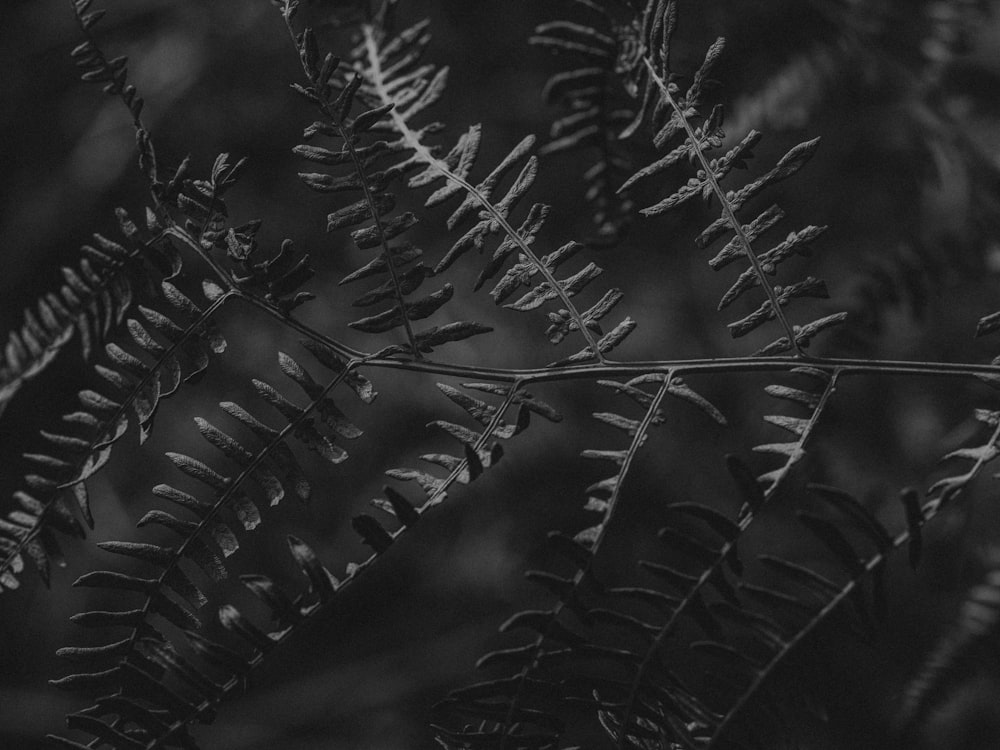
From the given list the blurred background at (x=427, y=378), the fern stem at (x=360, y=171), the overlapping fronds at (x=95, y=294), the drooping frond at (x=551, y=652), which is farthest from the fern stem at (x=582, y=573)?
the blurred background at (x=427, y=378)

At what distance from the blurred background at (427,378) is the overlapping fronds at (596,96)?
1.06 ft

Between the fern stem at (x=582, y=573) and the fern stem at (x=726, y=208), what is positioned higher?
the fern stem at (x=726, y=208)

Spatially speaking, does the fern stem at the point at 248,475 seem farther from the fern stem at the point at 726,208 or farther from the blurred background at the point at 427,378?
the blurred background at the point at 427,378

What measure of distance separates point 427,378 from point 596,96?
2.13 ft

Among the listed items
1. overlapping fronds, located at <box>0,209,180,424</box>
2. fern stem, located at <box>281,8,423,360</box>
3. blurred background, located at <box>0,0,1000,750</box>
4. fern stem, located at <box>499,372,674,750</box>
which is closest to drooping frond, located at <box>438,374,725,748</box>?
fern stem, located at <box>499,372,674,750</box>

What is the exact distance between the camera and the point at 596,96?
0.42 m

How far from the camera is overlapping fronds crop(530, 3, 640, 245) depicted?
40cm

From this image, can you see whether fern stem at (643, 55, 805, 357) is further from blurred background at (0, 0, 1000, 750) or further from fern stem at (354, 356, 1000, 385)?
blurred background at (0, 0, 1000, 750)

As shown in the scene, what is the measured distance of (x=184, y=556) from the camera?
1.11 ft

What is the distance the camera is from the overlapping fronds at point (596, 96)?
40 centimetres

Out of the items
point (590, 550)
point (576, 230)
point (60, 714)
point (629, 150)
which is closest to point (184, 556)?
point (590, 550)

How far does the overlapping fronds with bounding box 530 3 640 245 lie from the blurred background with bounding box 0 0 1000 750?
32 cm

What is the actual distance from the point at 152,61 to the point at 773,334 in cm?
93

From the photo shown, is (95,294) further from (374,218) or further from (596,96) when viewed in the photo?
(596,96)
